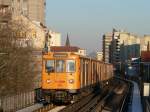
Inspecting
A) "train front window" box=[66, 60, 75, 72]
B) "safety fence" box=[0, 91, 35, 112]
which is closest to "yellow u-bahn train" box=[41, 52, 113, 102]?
"train front window" box=[66, 60, 75, 72]

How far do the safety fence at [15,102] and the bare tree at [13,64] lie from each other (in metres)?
7.13

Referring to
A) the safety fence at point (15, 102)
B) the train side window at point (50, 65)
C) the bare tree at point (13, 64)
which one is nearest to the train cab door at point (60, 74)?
the train side window at point (50, 65)

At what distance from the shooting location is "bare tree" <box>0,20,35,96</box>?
38.9 m

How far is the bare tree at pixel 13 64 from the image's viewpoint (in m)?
38.9

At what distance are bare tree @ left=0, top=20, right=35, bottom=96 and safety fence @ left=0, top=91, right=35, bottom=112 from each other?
7.13 meters

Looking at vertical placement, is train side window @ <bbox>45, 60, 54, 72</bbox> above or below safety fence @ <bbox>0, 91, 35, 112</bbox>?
above

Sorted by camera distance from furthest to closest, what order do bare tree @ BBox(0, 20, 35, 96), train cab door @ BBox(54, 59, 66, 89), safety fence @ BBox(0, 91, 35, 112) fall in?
bare tree @ BBox(0, 20, 35, 96) → train cab door @ BBox(54, 59, 66, 89) → safety fence @ BBox(0, 91, 35, 112)

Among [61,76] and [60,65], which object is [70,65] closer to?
[60,65]

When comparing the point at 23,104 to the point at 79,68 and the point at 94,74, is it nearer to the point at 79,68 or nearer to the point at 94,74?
the point at 79,68

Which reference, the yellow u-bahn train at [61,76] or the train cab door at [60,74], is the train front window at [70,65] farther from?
the train cab door at [60,74]

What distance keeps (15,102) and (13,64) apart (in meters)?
15.0

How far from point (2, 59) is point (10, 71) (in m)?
2.23

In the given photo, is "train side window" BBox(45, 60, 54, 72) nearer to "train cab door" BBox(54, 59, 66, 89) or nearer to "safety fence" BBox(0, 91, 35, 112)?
"train cab door" BBox(54, 59, 66, 89)

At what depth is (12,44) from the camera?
43.9m
